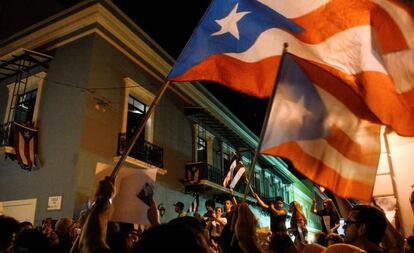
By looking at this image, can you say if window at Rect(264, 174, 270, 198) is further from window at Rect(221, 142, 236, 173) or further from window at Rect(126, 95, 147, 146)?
window at Rect(126, 95, 147, 146)

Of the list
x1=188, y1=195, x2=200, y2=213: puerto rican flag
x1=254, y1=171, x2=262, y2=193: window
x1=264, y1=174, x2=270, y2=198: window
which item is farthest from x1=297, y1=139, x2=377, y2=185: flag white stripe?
x1=264, y1=174, x2=270, y2=198: window

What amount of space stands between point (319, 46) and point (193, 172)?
12630mm

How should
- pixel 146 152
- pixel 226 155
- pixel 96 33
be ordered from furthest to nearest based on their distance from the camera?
1. pixel 226 155
2. pixel 146 152
3. pixel 96 33

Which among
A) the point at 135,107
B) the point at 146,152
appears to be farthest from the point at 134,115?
the point at 146,152

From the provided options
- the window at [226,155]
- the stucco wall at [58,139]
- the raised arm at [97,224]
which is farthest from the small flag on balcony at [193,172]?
the raised arm at [97,224]

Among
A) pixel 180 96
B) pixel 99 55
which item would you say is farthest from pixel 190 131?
pixel 99 55

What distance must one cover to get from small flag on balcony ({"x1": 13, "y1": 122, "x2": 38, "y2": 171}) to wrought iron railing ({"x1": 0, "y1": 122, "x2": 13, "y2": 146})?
0.28 metres

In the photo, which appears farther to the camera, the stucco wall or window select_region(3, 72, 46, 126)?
window select_region(3, 72, 46, 126)

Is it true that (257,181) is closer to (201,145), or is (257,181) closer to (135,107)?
(201,145)

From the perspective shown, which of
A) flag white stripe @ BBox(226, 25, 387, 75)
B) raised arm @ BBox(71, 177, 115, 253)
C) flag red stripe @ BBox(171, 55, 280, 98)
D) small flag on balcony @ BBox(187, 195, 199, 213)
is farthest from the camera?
small flag on balcony @ BBox(187, 195, 199, 213)

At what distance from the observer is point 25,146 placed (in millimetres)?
11320

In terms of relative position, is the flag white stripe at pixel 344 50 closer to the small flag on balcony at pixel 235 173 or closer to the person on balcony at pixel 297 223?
the person on balcony at pixel 297 223

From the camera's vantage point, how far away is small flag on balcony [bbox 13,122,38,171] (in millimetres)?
11094

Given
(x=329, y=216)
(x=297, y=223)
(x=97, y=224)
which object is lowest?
(x=97, y=224)
